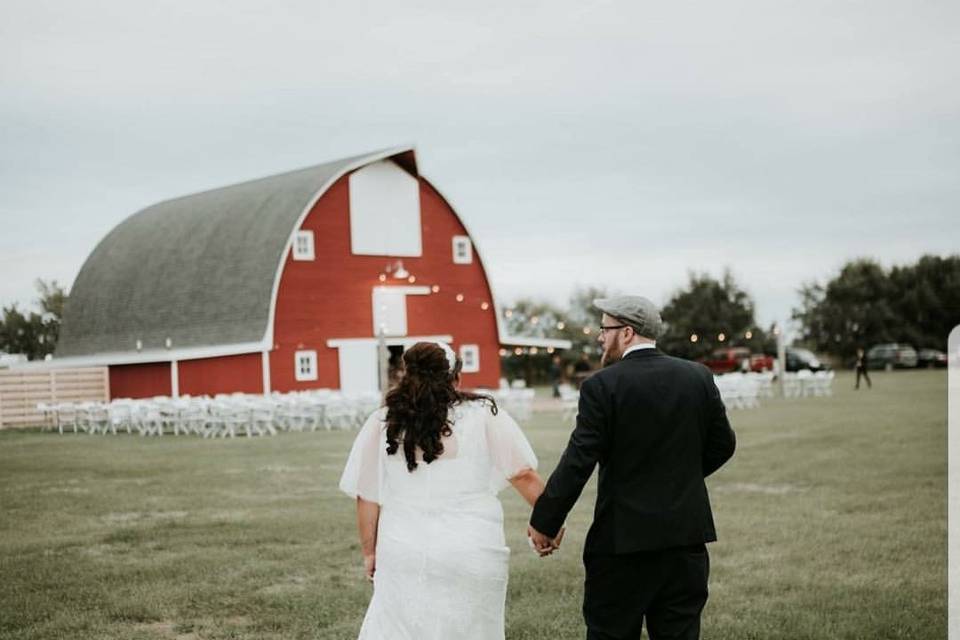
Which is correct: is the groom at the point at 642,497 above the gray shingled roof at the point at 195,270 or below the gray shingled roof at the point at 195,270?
below

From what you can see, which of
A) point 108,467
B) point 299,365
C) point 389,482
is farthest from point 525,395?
point 389,482

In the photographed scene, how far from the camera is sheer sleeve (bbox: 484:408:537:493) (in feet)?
16.5

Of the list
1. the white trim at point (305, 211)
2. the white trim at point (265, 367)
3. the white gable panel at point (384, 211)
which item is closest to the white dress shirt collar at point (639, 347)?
the white trim at point (305, 211)

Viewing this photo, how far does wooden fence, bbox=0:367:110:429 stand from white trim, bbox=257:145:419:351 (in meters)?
5.73

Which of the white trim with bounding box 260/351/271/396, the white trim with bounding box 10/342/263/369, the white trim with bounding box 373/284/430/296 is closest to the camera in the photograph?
the white trim with bounding box 10/342/263/369

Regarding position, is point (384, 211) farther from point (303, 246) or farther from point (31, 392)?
point (31, 392)

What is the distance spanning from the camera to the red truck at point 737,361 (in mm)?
55688

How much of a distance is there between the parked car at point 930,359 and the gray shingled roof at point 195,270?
36.3 m

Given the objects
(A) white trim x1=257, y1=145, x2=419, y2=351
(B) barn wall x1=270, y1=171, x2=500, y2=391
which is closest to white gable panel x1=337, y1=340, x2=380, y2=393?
(B) barn wall x1=270, y1=171, x2=500, y2=391

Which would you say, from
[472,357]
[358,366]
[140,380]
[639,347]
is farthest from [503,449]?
[472,357]

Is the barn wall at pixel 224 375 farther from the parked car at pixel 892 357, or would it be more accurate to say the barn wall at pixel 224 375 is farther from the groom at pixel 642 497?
the parked car at pixel 892 357

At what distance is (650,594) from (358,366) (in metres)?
34.6

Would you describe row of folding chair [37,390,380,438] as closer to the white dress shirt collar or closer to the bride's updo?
the bride's updo

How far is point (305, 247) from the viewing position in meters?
37.8
